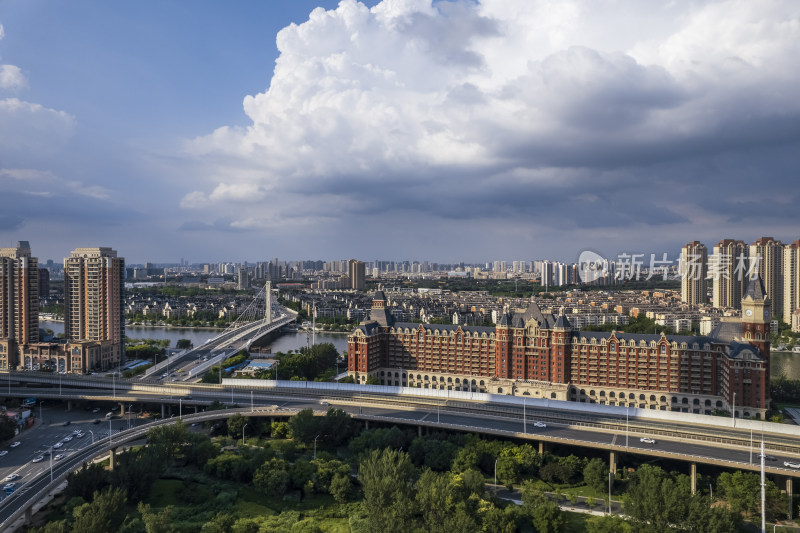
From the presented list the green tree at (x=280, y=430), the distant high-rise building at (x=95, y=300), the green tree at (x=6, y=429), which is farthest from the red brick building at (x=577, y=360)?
the distant high-rise building at (x=95, y=300)

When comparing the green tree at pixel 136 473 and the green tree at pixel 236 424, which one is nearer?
the green tree at pixel 136 473

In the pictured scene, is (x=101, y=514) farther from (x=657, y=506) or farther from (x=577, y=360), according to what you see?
(x=577, y=360)

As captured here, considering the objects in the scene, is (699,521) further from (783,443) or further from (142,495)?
(142,495)

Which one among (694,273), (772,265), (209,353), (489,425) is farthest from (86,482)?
(694,273)

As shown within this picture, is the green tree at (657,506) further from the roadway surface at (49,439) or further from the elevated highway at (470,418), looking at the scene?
the roadway surface at (49,439)

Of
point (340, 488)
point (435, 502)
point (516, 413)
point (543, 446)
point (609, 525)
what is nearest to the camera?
point (609, 525)
